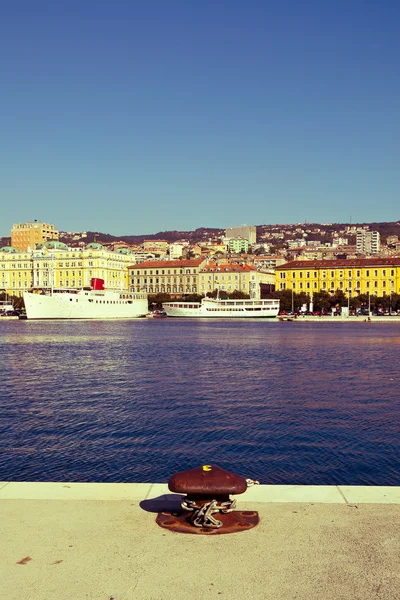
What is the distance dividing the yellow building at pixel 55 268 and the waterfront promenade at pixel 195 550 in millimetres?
139449

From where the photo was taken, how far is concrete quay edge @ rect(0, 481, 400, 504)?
6.33m

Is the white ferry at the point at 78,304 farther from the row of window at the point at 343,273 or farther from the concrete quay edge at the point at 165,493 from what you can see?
the concrete quay edge at the point at 165,493

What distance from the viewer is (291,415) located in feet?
52.2

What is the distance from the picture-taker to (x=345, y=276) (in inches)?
5172

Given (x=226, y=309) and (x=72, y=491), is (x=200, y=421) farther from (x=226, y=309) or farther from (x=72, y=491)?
(x=226, y=309)

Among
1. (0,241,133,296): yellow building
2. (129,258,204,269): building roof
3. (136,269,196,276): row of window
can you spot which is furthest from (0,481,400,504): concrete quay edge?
(136,269,196,276): row of window

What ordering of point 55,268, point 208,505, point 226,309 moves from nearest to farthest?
point 208,505 → point 226,309 → point 55,268

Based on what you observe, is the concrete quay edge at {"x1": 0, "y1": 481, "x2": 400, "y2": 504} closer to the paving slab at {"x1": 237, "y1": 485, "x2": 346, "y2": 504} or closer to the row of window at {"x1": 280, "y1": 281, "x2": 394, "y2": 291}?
the paving slab at {"x1": 237, "y1": 485, "x2": 346, "y2": 504}

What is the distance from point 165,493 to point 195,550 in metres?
1.55

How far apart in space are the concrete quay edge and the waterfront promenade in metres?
0.02

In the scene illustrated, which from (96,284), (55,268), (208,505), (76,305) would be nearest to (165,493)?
(208,505)

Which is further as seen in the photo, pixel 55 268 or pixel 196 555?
pixel 55 268

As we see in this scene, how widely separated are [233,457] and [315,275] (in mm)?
123995

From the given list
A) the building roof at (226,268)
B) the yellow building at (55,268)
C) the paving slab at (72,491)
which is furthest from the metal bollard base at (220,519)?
the yellow building at (55,268)
